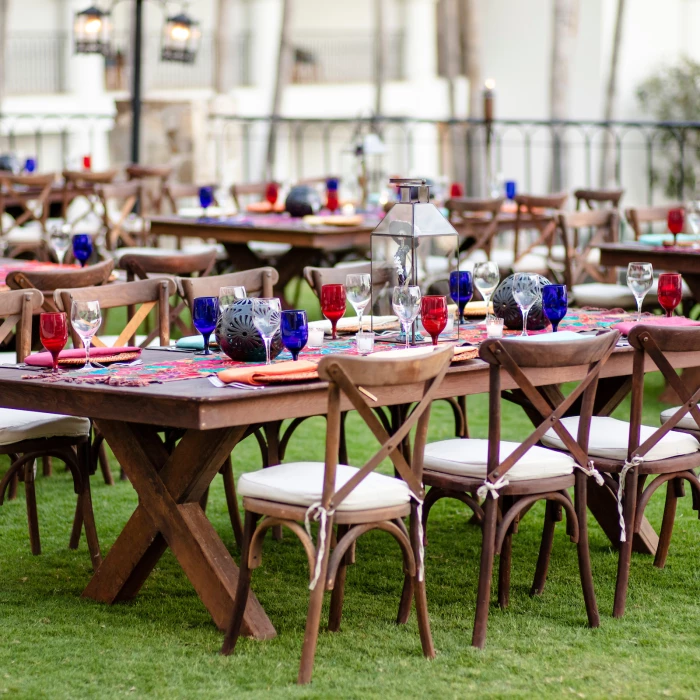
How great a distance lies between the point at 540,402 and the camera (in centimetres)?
367

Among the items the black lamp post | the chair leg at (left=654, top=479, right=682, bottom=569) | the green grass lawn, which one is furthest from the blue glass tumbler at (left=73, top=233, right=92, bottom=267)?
the black lamp post

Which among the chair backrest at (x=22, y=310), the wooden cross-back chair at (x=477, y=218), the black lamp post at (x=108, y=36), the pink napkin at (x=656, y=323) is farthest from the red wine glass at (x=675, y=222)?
the black lamp post at (x=108, y=36)

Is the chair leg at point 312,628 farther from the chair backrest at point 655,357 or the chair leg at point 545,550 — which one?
the chair backrest at point 655,357

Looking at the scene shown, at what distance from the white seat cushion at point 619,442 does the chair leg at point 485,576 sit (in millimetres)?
494

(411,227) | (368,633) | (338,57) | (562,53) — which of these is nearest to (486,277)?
(411,227)

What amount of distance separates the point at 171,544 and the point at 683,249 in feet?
12.5

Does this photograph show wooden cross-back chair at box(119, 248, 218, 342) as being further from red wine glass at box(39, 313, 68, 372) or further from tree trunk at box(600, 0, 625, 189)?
tree trunk at box(600, 0, 625, 189)

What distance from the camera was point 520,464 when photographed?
147 inches

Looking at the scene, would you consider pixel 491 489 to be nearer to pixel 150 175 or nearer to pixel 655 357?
pixel 655 357

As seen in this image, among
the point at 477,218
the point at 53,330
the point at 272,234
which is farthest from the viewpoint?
the point at 477,218

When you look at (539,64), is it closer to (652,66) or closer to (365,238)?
(652,66)

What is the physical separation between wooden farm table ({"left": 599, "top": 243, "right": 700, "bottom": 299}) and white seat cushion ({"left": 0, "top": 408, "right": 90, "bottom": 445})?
3.33 metres

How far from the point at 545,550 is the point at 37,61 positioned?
27094mm

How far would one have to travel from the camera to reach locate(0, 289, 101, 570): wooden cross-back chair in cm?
434
